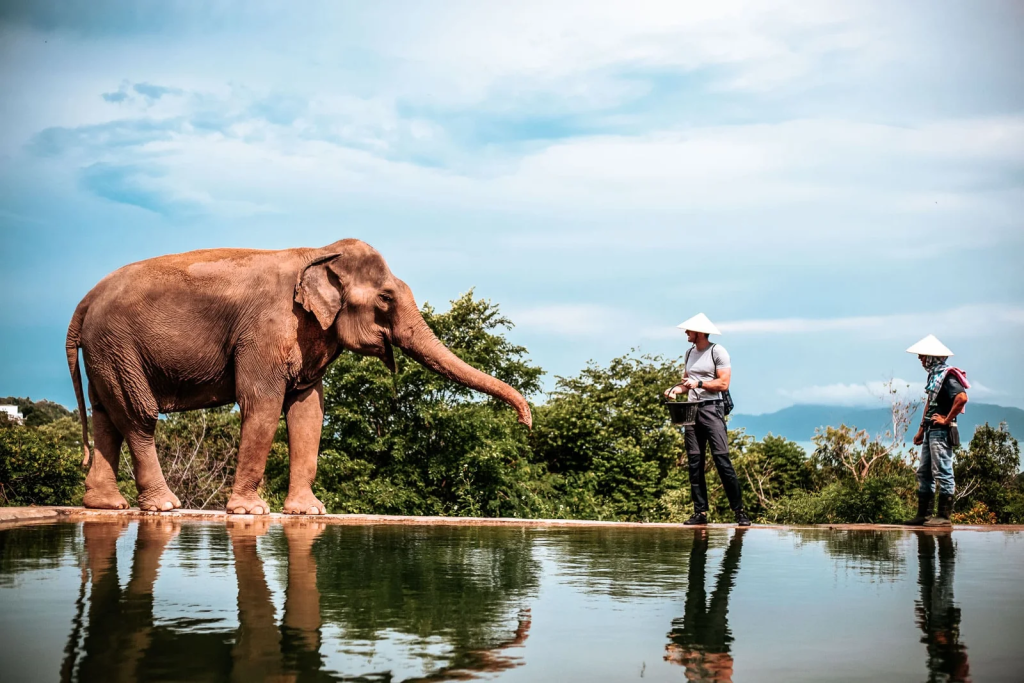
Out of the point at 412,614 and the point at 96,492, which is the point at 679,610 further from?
the point at 96,492

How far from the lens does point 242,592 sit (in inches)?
221

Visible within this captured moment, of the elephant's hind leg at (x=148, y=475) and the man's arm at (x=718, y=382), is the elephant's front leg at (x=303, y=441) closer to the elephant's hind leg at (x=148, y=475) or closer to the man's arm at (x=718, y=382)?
the elephant's hind leg at (x=148, y=475)

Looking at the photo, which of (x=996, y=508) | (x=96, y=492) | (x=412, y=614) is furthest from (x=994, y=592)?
(x=996, y=508)

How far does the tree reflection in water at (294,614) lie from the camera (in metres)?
4.07

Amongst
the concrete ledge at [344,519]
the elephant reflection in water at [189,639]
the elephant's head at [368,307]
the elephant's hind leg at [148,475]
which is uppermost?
the elephant's head at [368,307]

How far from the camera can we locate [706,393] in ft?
33.5

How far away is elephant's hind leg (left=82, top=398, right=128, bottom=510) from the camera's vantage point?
11.0 metres

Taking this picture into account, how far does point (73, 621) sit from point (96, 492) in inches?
258

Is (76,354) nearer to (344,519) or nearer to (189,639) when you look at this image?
(344,519)

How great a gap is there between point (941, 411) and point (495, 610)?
252 inches

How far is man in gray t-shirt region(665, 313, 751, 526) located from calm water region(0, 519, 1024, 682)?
5.80 ft

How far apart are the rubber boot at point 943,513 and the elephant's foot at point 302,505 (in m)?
5.79

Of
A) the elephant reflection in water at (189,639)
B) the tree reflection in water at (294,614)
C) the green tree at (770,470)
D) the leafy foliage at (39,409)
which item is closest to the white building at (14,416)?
the leafy foliage at (39,409)

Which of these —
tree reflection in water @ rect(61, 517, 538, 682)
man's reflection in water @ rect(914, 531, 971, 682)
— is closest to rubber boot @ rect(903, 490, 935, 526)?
man's reflection in water @ rect(914, 531, 971, 682)
